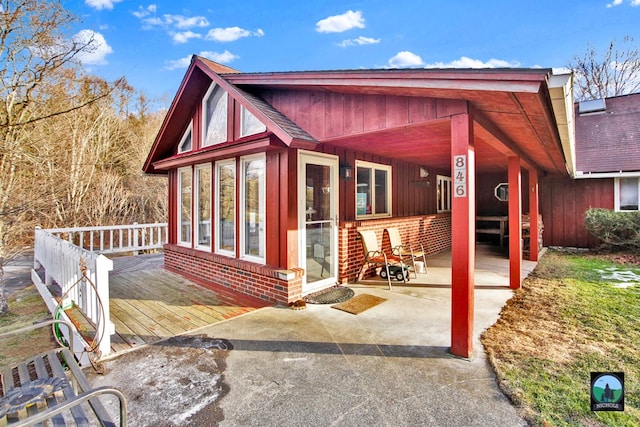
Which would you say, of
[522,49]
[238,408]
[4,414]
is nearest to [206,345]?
[238,408]

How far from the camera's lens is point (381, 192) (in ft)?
22.0

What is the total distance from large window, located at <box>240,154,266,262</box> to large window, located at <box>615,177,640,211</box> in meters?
10.8

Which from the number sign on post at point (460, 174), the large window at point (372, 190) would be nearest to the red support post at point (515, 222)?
the large window at point (372, 190)

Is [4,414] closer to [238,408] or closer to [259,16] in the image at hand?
[238,408]

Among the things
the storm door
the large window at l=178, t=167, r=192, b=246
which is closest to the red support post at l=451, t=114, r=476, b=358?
the storm door

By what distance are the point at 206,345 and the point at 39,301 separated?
4.20 metres

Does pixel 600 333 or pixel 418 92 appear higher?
pixel 418 92

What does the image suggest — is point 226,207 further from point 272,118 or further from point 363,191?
point 363,191

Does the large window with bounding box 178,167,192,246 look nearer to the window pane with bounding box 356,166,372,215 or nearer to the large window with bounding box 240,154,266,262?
the large window with bounding box 240,154,266,262

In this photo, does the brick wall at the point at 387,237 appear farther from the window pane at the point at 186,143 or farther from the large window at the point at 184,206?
the window pane at the point at 186,143

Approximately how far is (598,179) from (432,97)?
9828 mm

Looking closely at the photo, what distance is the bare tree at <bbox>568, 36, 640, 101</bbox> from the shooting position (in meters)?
15.4

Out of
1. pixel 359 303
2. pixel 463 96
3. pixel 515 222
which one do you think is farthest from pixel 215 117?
pixel 515 222

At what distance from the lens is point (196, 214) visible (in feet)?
21.4
